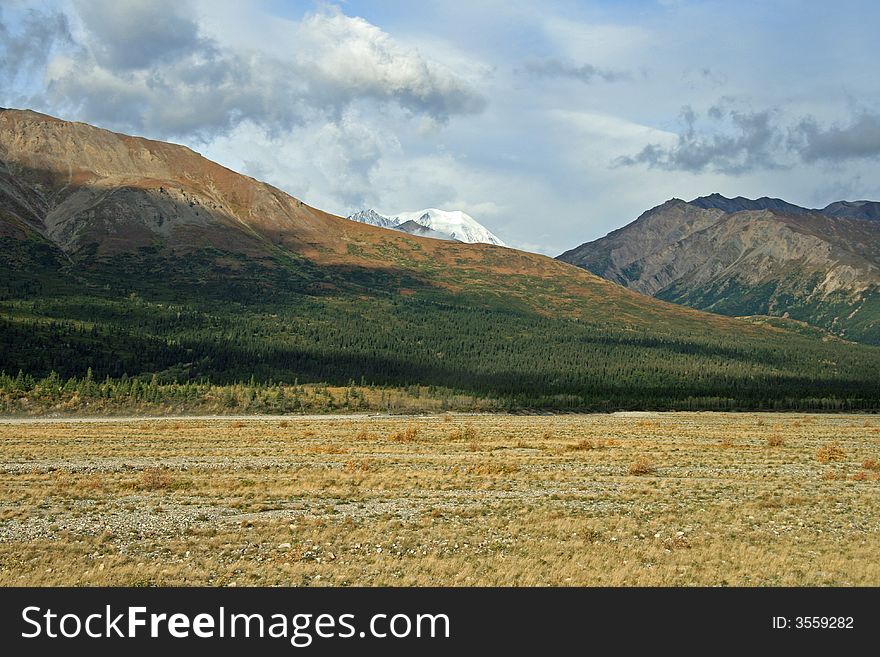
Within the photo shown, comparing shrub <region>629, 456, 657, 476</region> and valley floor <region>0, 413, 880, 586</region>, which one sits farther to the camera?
shrub <region>629, 456, 657, 476</region>

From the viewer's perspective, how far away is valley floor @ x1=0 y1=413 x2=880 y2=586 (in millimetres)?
17031

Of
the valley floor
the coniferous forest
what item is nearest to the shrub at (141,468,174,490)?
Answer: the valley floor

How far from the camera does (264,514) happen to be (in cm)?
2438

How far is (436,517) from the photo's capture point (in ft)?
77.7

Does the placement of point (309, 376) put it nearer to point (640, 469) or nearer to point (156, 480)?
point (156, 480)

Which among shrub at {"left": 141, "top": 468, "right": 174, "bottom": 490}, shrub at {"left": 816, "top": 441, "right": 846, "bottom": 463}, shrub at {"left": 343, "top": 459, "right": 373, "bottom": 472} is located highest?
shrub at {"left": 816, "top": 441, "right": 846, "bottom": 463}

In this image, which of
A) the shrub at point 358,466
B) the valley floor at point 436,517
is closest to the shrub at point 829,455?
the valley floor at point 436,517

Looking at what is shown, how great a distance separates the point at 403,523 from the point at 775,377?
18179 centimetres

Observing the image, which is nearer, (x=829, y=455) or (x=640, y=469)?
(x=640, y=469)

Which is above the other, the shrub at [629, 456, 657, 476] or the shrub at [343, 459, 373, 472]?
the shrub at [629, 456, 657, 476]

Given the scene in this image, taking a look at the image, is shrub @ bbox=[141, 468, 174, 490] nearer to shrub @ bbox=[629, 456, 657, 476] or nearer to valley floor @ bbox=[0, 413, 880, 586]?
valley floor @ bbox=[0, 413, 880, 586]

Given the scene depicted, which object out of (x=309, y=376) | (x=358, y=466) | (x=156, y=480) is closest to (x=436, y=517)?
(x=156, y=480)

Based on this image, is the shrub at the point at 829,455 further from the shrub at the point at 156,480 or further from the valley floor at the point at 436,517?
the shrub at the point at 156,480

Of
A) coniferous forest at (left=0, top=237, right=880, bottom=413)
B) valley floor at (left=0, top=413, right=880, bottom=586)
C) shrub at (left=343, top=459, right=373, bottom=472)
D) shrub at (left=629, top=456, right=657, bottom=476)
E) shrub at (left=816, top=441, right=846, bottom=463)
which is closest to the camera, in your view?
valley floor at (left=0, top=413, right=880, bottom=586)
